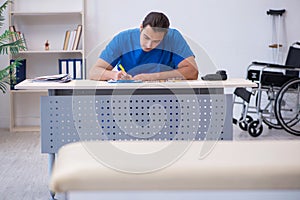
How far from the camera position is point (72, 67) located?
477cm

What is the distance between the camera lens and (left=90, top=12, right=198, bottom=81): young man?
2902 millimetres

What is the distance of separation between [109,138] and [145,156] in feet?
5.69

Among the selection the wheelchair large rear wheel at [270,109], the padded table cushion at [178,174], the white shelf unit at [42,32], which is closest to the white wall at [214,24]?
the white shelf unit at [42,32]

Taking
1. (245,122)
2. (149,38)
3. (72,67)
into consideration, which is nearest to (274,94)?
(245,122)

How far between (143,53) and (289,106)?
8.63 feet

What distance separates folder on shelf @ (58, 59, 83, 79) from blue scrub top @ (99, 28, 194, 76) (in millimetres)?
1791

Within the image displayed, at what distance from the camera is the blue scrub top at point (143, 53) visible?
296cm

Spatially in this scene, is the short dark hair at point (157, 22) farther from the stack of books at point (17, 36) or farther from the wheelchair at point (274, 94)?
the stack of books at point (17, 36)

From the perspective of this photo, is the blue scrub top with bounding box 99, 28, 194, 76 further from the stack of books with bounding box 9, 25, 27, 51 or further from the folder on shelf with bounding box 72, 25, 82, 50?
the stack of books with bounding box 9, 25, 27, 51

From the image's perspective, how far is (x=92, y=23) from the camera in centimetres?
499

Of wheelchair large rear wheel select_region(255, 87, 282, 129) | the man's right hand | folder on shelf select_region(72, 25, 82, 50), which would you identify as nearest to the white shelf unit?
folder on shelf select_region(72, 25, 82, 50)

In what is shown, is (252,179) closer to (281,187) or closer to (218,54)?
(281,187)

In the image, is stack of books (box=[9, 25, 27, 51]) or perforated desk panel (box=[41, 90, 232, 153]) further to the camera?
stack of books (box=[9, 25, 27, 51])

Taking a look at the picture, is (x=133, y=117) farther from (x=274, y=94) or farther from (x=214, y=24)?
(x=214, y=24)
